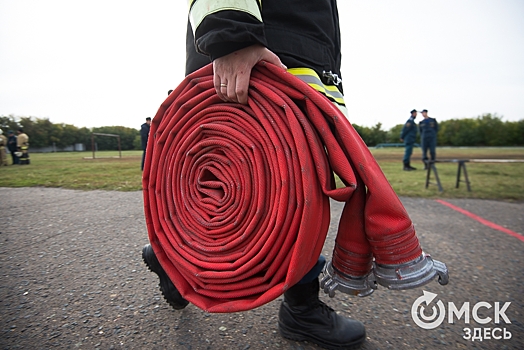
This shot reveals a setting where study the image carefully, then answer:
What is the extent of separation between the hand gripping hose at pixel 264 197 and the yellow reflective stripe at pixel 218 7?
0.50ft

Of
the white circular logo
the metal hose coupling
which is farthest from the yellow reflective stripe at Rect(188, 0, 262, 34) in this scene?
the white circular logo

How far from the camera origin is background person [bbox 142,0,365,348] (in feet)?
2.98

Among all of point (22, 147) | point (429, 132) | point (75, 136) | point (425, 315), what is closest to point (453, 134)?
point (429, 132)

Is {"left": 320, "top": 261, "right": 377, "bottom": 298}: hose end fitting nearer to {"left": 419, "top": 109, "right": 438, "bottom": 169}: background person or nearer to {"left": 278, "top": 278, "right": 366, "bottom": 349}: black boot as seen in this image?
{"left": 278, "top": 278, "right": 366, "bottom": 349}: black boot

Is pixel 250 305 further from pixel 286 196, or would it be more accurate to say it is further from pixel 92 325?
pixel 92 325

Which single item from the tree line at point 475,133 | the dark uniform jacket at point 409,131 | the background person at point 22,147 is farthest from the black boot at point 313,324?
the tree line at point 475,133

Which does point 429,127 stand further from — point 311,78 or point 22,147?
point 22,147

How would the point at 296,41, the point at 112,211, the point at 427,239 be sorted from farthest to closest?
the point at 112,211, the point at 427,239, the point at 296,41

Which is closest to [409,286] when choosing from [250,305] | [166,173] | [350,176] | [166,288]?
[350,176]

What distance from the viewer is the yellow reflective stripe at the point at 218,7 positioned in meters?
0.90

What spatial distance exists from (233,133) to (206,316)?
95 centimetres

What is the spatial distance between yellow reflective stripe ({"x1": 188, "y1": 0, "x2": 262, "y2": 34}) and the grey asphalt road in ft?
3.95

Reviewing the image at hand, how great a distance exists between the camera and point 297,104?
1.00 m

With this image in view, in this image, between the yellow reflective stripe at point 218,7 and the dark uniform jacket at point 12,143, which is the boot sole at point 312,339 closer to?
the yellow reflective stripe at point 218,7
